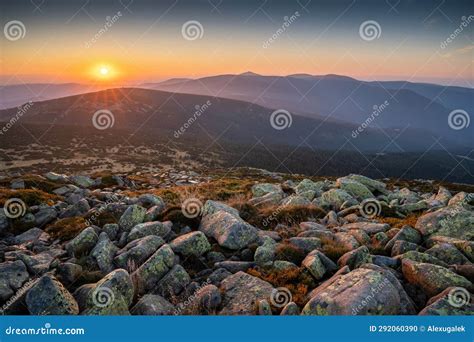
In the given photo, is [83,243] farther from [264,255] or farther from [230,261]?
[264,255]

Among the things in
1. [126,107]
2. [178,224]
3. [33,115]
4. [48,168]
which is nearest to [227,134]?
[126,107]

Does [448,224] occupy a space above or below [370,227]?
below

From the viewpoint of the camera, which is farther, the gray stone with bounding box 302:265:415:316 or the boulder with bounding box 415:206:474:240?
the boulder with bounding box 415:206:474:240

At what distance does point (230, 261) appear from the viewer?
26.3ft

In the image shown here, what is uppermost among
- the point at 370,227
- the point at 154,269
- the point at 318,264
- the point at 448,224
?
the point at 154,269

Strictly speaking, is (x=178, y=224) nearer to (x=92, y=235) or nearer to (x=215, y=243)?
(x=215, y=243)

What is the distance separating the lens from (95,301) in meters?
6.34

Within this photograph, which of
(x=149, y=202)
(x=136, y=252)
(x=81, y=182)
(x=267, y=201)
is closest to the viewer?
(x=136, y=252)

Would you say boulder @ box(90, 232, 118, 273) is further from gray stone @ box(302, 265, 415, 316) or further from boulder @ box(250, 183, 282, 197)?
boulder @ box(250, 183, 282, 197)

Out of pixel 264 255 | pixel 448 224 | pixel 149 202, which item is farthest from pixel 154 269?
pixel 448 224

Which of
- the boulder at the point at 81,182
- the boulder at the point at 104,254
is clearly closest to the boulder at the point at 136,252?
the boulder at the point at 104,254

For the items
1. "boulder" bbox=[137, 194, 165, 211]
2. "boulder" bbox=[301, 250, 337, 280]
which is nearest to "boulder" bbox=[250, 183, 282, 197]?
"boulder" bbox=[137, 194, 165, 211]

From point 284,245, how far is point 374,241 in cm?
253

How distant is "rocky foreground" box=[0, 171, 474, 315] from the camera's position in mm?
6301
